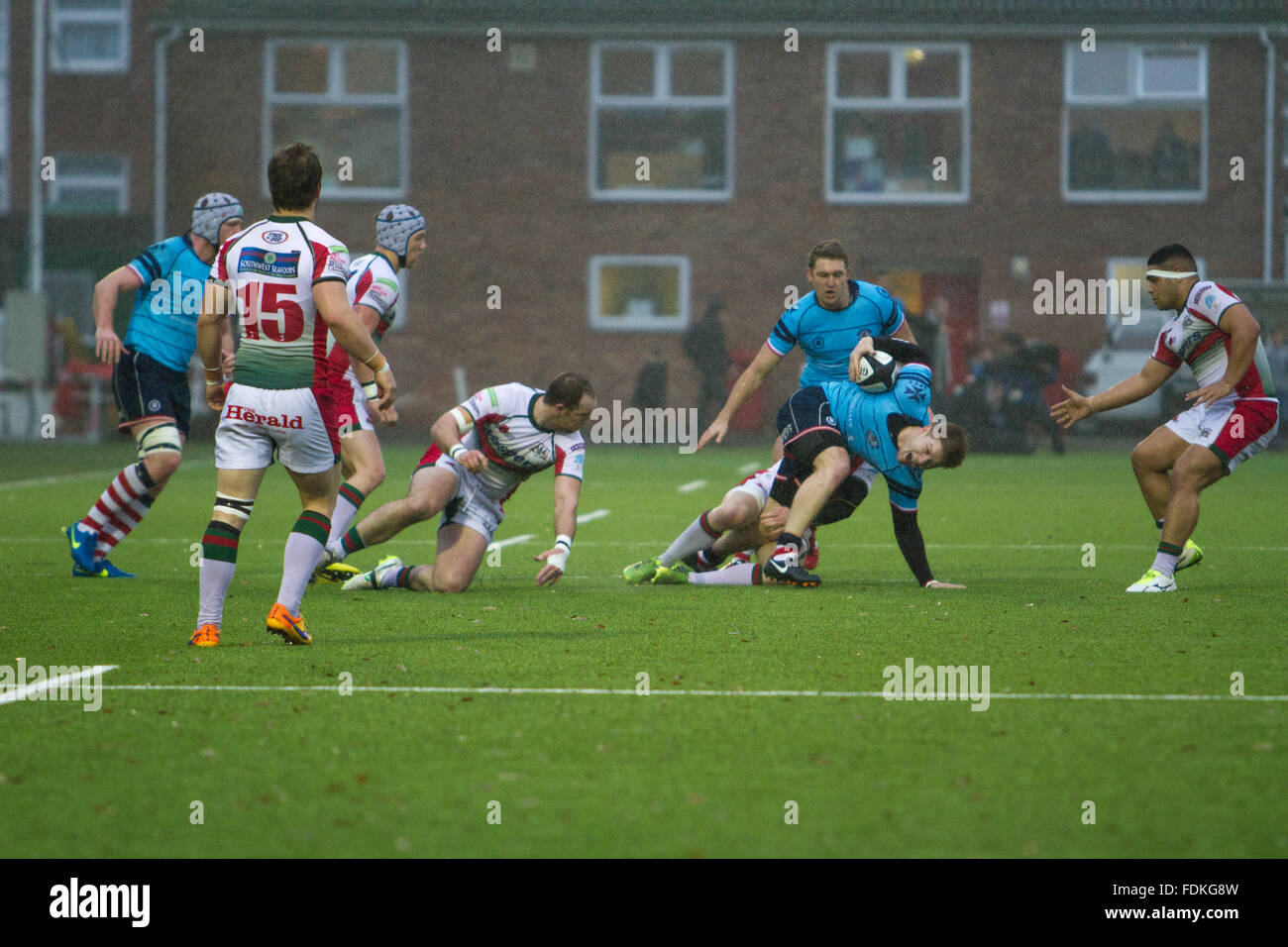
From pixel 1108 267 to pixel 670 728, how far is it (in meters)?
27.2

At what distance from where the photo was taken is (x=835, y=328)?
969cm

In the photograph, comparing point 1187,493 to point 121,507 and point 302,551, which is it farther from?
point 121,507

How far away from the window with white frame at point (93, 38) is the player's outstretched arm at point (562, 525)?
32.1 metres

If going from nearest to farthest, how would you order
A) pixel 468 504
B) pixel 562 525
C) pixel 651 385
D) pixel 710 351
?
pixel 562 525 → pixel 468 504 → pixel 710 351 → pixel 651 385

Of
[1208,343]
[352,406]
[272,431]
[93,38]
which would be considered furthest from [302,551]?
[93,38]

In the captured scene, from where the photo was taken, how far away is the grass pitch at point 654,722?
12.9 ft

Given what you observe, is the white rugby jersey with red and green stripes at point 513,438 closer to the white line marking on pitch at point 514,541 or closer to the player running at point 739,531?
the player running at point 739,531

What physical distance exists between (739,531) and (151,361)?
3337mm

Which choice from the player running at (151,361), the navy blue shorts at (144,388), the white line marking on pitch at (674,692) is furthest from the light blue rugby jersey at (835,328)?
the white line marking on pitch at (674,692)

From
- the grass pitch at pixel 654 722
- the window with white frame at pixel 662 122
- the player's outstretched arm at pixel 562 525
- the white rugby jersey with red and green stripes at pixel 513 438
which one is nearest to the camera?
the grass pitch at pixel 654 722

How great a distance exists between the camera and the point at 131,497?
941cm

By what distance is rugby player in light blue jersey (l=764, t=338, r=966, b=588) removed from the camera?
8.91m

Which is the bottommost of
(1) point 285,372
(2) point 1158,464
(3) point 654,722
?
(3) point 654,722

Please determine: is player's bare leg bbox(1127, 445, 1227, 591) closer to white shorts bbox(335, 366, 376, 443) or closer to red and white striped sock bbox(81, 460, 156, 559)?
white shorts bbox(335, 366, 376, 443)
